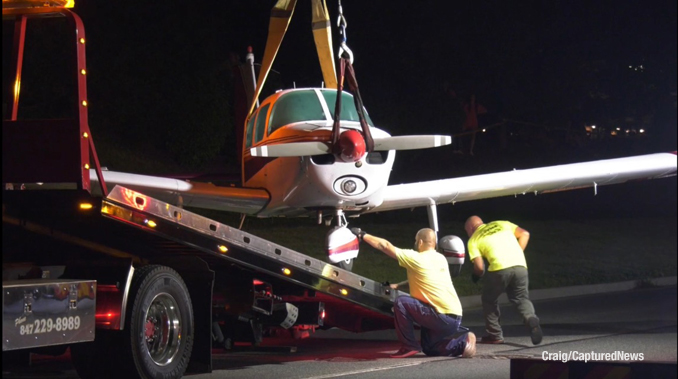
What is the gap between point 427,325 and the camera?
9148 millimetres

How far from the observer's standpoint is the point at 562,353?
933cm

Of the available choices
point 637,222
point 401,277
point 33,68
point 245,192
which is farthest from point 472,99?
point 245,192

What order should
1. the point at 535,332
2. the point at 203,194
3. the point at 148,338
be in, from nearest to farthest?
the point at 148,338 → the point at 535,332 → the point at 203,194

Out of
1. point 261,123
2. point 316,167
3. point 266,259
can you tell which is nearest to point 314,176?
point 316,167

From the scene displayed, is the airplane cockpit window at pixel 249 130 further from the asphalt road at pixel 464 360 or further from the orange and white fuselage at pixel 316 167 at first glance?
the asphalt road at pixel 464 360

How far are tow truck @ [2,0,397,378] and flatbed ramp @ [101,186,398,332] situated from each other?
0.04 ft

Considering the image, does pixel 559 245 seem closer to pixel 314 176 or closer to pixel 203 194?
pixel 203 194

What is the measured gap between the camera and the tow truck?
19.9 feet

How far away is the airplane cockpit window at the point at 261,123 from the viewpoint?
1338 cm

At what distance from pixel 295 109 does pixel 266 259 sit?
17.3ft

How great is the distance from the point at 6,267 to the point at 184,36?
52.1ft

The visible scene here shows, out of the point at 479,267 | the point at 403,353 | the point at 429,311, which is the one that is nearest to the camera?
the point at 429,311

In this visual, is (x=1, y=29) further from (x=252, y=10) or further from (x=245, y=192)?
(x=252, y=10)

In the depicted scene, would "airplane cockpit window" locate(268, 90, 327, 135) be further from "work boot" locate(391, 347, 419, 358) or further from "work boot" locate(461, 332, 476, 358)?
"work boot" locate(461, 332, 476, 358)
